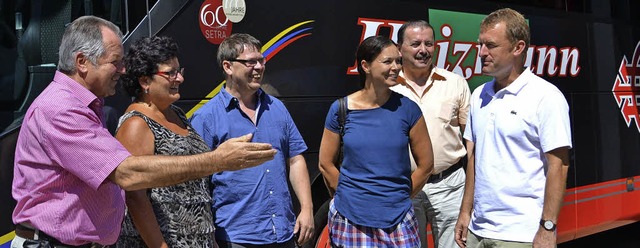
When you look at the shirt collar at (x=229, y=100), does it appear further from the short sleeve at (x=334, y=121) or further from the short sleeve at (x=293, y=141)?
the short sleeve at (x=334, y=121)

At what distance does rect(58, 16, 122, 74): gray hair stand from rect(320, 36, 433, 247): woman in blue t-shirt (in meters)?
1.44

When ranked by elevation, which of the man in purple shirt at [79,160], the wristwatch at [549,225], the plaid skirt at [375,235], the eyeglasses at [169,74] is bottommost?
the plaid skirt at [375,235]

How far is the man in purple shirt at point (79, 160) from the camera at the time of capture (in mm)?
2564

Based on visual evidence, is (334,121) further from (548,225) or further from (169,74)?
(548,225)

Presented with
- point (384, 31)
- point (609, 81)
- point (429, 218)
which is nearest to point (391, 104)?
point (429, 218)

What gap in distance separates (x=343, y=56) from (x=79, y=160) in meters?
2.71

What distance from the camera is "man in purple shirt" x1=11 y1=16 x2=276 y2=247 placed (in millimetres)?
2564

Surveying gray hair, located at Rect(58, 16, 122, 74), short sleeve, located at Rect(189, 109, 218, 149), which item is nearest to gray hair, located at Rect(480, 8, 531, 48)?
short sleeve, located at Rect(189, 109, 218, 149)

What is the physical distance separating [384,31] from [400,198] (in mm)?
Result: 1837

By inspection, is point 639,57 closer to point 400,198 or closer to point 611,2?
point 611,2

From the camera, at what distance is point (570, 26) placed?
21.7 ft

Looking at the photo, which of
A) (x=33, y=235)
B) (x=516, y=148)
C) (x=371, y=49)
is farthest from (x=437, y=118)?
(x=33, y=235)

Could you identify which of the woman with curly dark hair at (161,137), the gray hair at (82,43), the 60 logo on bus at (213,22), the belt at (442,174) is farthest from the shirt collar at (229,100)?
Result: the belt at (442,174)

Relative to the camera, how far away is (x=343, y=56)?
5.00 m
